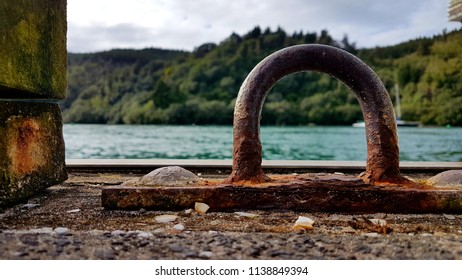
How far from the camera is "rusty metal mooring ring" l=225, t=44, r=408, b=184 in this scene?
3043mm

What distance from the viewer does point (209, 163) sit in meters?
5.09

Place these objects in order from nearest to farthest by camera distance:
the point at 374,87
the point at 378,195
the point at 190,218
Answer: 1. the point at 190,218
2. the point at 378,195
3. the point at 374,87

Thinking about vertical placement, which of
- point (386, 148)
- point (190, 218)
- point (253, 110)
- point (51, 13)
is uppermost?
point (51, 13)

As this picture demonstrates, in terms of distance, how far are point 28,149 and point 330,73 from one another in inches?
81.6

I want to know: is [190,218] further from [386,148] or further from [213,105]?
[213,105]

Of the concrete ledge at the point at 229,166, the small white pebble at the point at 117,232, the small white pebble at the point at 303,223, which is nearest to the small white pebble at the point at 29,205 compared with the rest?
the small white pebble at the point at 117,232

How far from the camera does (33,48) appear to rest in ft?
10.1

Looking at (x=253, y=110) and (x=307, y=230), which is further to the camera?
(x=253, y=110)

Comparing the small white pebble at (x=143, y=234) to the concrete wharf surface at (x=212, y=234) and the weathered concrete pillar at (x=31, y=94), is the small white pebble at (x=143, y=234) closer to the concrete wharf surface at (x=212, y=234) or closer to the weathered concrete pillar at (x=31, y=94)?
the concrete wharf surface at (x=212, y=234)

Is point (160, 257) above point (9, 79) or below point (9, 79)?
below

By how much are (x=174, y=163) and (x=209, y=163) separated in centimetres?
40

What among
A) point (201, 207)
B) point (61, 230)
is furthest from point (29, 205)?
point (201, 207)

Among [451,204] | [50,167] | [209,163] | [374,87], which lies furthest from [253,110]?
[209,163]

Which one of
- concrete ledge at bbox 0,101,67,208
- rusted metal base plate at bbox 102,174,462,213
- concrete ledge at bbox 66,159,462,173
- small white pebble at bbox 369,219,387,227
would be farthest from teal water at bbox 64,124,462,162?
small white pebble at bbox 369,219,387,227
